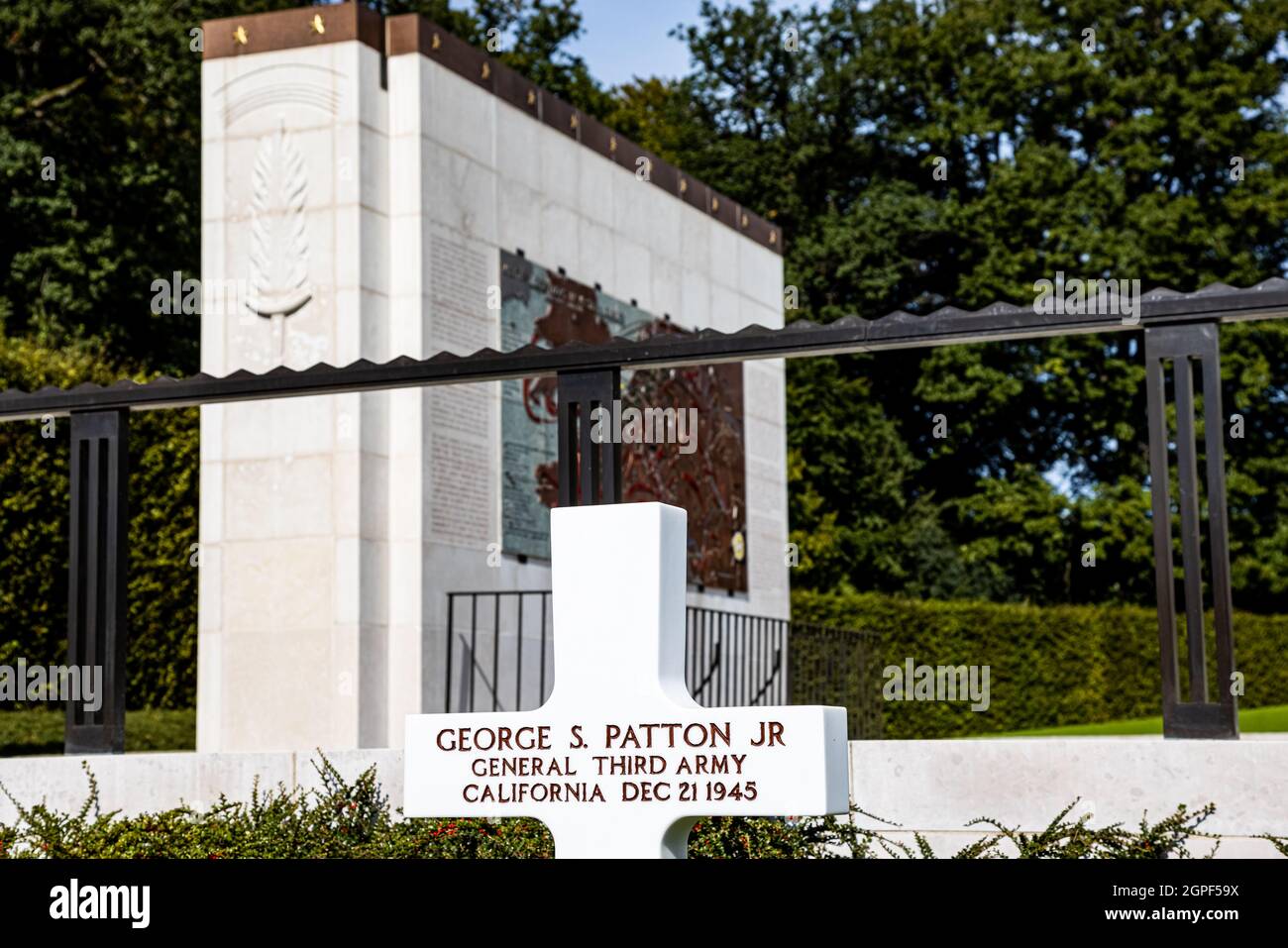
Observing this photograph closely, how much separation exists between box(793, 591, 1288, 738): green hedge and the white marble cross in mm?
14691

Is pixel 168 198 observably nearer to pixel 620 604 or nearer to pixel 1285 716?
pixel 1285 716

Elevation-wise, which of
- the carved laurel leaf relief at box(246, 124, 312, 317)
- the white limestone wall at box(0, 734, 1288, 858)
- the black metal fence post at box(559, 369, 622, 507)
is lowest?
the white limestone wall at box(0, 734, 1288, 858)

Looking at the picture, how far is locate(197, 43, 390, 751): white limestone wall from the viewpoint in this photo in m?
13.3

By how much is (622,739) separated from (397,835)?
6.96 feet

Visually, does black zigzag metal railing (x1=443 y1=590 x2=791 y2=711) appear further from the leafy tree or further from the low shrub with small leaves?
the leafy tree

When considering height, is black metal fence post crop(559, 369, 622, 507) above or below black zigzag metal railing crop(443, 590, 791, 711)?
above

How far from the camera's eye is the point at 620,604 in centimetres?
568

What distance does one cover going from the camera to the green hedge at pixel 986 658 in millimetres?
21547

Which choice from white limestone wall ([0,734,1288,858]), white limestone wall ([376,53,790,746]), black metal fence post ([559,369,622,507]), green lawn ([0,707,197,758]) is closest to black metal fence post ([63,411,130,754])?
white limestone wall ([0,734,1288,858])

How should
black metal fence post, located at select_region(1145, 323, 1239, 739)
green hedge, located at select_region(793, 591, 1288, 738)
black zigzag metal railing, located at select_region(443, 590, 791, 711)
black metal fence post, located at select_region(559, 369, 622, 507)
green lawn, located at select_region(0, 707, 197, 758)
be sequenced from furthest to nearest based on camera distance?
green hedge, located at select_region(793, 591, 1288, 738)
green lawn, located at select_region(0, 707, 197, 758)
black zigzag metal railing, located at select_region(443, 590, 791, 711)
black metal fence post, located at select_region(559, 369, 622, 507)
black metal fence post, located at select_region(1145, 323, 1239, 739)

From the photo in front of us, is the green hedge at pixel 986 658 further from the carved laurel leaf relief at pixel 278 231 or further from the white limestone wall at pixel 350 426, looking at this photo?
the carved laurel leaf relief at pixel 278 231

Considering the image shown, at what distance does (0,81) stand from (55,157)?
1.51 m

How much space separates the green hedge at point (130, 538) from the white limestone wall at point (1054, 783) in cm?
1048
